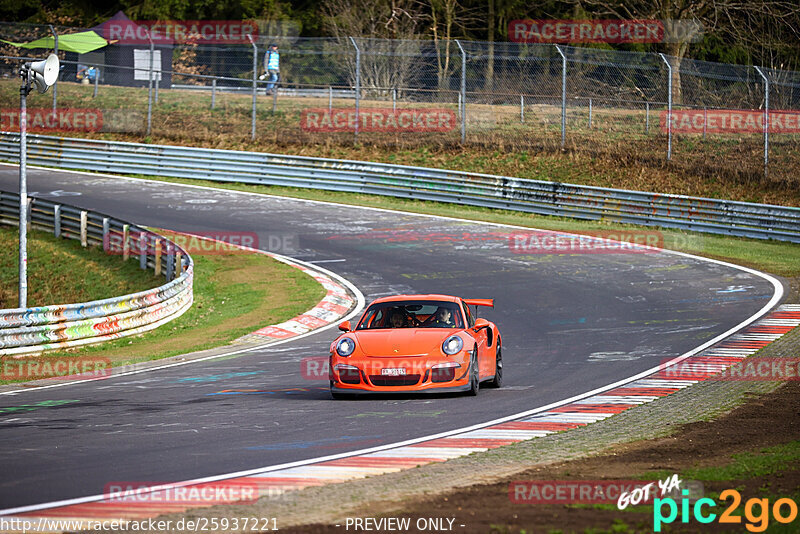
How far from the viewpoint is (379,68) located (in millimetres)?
35438

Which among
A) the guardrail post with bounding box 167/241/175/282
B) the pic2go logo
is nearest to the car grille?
the pic2go logo

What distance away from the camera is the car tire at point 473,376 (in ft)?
37.3

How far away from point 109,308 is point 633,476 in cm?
1178

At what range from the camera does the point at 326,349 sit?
51.1ft

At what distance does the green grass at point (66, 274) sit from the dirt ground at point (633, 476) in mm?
15635

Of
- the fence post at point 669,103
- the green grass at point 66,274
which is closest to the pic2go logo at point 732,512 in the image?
the green grass at point 66,274

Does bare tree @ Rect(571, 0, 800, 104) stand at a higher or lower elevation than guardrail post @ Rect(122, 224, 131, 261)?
higher

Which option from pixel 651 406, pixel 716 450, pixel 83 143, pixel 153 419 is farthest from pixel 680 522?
pixel 83 143

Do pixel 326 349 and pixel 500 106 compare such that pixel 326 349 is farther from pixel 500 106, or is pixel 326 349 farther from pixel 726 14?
pixel 726 14

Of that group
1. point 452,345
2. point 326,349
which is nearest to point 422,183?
point 326,349

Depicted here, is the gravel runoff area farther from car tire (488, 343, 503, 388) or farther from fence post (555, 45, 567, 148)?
fence post (555, 45, 567, 148)

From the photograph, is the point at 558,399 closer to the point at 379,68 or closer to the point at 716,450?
the point at 716,450

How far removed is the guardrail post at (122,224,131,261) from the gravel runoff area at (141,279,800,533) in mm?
16198

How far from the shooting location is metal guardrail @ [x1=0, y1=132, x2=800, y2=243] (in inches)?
1089
